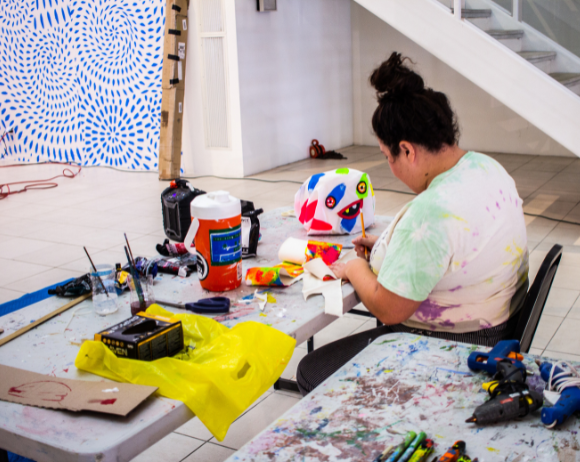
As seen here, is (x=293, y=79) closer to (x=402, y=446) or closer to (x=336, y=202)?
(x=336, y=202)

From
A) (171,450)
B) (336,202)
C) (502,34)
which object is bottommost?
(171,450)

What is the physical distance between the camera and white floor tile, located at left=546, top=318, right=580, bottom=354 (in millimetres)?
2565

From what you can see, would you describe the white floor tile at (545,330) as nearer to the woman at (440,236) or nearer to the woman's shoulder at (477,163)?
the woman at (440,236)

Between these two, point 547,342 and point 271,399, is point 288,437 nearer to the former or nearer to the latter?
point 271,399

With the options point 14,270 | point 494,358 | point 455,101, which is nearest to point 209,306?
point 494,358

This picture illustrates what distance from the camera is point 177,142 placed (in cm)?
620

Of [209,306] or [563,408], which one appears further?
[209,306]

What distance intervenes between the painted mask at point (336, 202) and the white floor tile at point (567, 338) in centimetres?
118

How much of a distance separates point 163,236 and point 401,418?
139 inches

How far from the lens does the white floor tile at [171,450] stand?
6.53ft

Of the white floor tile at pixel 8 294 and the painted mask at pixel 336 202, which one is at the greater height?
the painted mask at pixel 336 202

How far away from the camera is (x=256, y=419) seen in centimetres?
219

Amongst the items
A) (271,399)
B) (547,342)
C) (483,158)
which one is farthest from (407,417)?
(547,342)

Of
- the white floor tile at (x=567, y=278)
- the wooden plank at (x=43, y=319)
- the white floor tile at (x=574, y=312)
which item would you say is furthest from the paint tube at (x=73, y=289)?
the white floor tile at (x=567, y=278)
